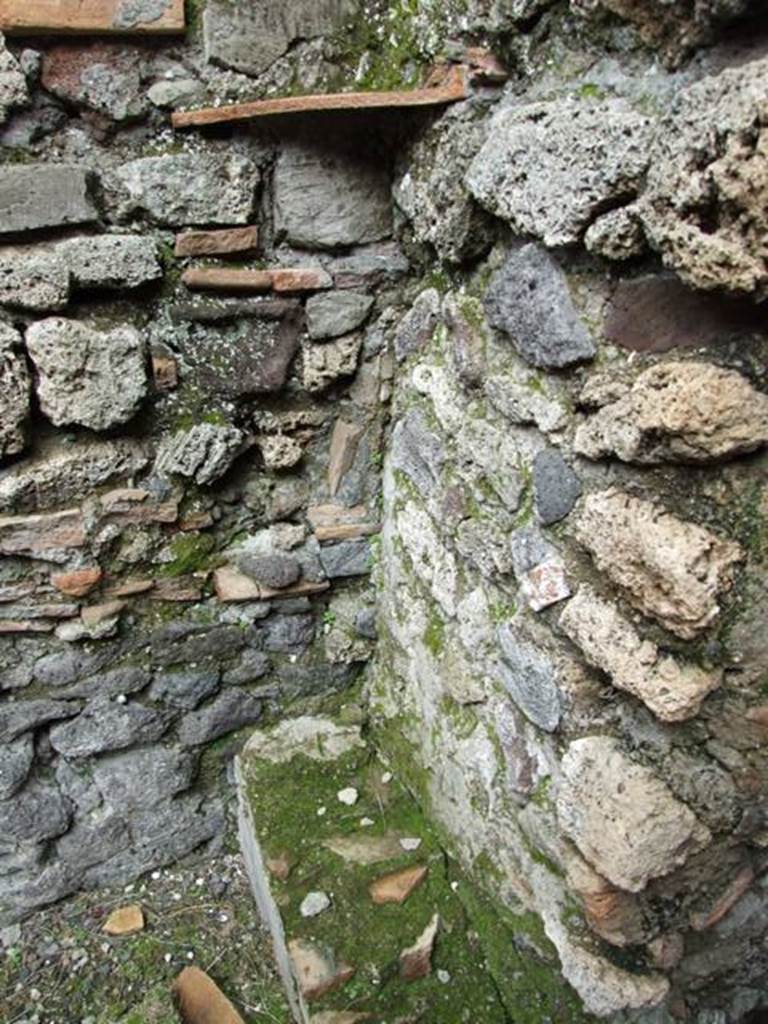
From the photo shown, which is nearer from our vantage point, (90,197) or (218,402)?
(90,197)

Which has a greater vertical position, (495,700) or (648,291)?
(648,291)

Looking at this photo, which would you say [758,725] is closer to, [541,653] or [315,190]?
[541,653]

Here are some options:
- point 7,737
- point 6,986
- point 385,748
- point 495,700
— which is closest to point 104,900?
point 6,986

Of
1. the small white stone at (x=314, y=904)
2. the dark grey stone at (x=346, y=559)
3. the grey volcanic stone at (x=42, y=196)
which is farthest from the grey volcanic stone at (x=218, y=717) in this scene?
Result: the grey volcanic stone at (x=42, y=196)

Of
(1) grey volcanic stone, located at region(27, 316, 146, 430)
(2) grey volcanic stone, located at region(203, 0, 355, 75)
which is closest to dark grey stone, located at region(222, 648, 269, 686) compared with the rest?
(1) grey volcanic stone, located at region(27, 316, 146, 430)

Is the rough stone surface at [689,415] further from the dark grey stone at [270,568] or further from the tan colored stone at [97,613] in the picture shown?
the tan colored stone at [97,613]

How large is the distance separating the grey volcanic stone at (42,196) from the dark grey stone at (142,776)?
4.62ft

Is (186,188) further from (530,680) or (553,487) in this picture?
(530,680)

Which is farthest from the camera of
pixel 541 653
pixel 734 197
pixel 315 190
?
Answer: pixel 315 190

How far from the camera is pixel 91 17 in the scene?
1518mm

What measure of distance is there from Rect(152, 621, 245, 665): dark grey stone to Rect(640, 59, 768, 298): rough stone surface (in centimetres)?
154

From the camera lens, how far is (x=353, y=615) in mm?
2199

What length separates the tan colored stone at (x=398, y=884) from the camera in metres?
1.78

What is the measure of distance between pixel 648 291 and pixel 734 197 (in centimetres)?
21
